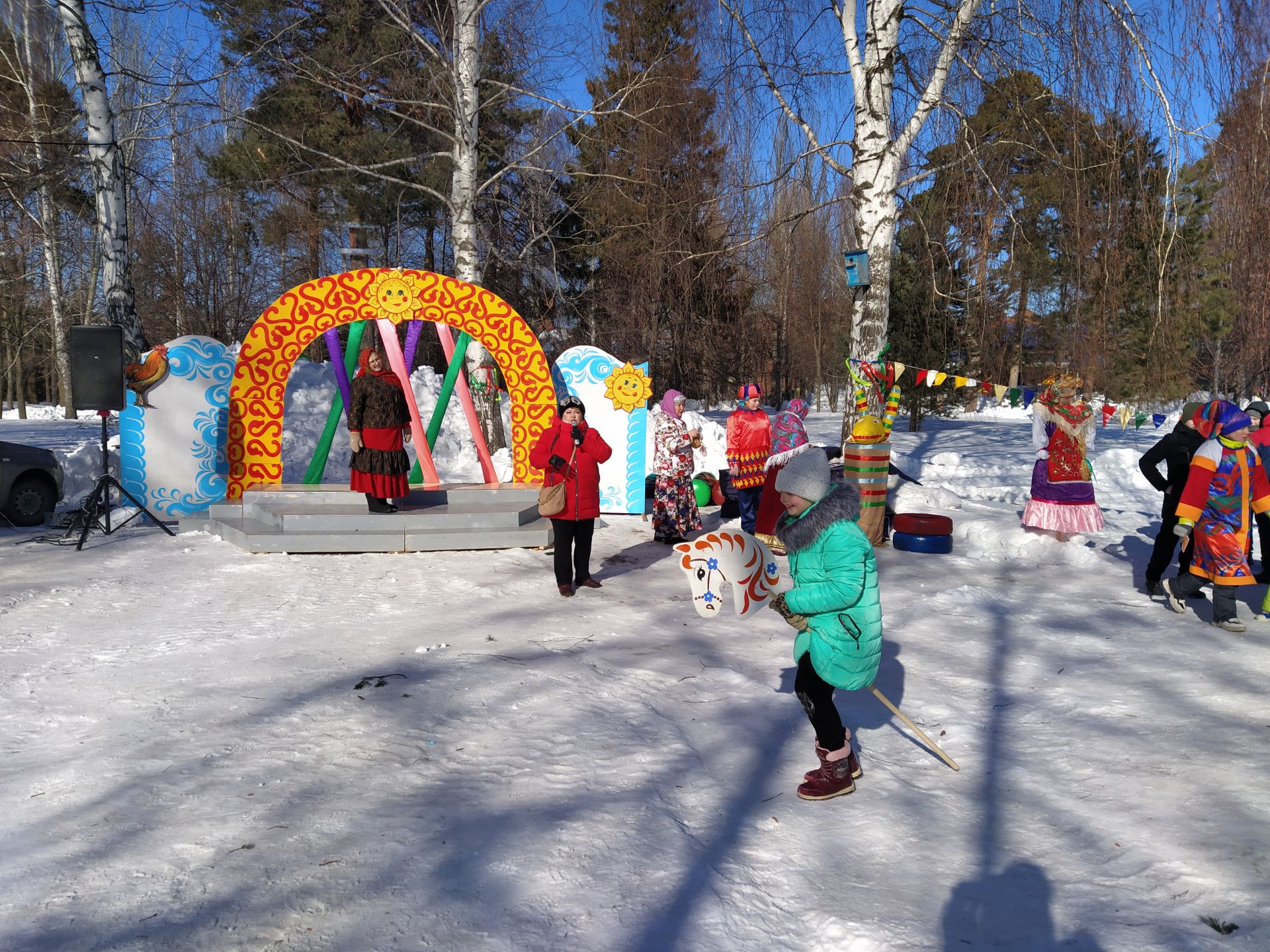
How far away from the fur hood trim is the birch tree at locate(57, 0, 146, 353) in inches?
381

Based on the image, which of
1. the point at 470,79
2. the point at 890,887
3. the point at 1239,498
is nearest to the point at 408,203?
the point at 470,79

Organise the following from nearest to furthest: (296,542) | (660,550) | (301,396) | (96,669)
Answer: (96,669) < (296,542) < (660,550) < (301,396)

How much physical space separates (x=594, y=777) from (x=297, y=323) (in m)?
7.47

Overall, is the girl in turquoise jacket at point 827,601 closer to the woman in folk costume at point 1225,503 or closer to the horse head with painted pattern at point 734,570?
the horse head with painted pattern at point 734,570

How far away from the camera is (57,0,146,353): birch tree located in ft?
33.9

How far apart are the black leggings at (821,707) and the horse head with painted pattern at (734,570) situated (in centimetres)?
42

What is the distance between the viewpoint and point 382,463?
28.3ft

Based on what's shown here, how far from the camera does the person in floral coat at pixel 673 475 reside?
9.23 m

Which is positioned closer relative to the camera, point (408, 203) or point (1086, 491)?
point (1086, 491)

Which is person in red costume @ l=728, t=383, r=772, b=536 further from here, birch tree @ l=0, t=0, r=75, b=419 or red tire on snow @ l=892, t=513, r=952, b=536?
birch tree @ l=0, t=0, r=75, b=419

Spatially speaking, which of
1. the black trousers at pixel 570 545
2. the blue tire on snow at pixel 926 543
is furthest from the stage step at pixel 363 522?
the blue tire on snow at pixel 926 543

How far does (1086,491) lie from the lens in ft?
28.0

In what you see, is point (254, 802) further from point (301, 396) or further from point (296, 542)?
point (301, 396)

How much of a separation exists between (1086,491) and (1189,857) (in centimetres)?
597
